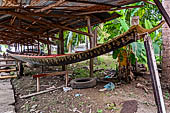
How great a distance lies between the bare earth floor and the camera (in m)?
2.24

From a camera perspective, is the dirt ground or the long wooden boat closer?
the long wooden boat

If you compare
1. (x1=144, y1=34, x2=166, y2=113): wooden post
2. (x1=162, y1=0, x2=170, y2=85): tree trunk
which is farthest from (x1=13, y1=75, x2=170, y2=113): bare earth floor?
(x1=144, y1=34, x2=166, y2=113): wooden post

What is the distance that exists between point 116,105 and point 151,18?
494cm

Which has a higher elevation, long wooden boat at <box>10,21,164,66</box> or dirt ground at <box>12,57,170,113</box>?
long wooden boat at <box>10,21,164,66</box>

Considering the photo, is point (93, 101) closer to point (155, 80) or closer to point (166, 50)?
point (155, 80)

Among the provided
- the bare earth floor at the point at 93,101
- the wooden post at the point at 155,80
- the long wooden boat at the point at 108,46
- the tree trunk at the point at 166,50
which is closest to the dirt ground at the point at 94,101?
the bare earth floor at the point at 93,101

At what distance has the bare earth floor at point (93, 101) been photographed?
2.24 metres

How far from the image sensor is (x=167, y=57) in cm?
288

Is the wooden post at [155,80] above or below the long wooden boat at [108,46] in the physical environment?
below

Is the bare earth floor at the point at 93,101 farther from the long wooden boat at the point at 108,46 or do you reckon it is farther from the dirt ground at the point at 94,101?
the long wooden boat at the point at 108,46

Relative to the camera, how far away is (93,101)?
8.33ft

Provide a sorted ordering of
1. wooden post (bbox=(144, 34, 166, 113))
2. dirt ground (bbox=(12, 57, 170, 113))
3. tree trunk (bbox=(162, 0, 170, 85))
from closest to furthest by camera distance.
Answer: wooden post (bbox=(144, 34, 166, 113)) → dirt ground (bbox=(12, 57, 170, 113)) → tree trunk (bbox=(162, 0, 170, 85))

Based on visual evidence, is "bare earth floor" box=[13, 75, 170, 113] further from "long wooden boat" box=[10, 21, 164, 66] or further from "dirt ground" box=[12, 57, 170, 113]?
"long wooden boat" box=[10, 21, 164, 66]

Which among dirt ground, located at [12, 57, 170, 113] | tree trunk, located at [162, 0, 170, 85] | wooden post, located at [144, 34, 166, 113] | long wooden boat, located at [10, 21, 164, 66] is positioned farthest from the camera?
tree trunk, located at [162, 0, 170, 85]
